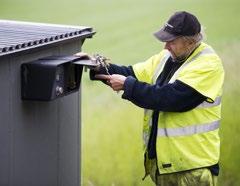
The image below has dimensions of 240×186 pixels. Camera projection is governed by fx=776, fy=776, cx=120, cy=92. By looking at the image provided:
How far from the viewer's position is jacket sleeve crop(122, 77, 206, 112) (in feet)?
15.5

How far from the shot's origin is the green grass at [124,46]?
626 cm

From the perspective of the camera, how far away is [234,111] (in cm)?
639

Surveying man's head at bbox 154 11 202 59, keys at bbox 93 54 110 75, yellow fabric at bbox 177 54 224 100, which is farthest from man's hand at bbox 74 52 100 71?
yellow fabric at bbox 177 54 224 100

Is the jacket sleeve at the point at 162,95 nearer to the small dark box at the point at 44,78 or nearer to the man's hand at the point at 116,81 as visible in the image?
the man's hand at the point at 116,81

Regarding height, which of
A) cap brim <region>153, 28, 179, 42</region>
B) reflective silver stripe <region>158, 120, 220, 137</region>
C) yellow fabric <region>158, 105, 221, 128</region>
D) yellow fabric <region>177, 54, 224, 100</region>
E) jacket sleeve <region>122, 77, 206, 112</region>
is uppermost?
cap brim <region>153, 28, 179, 42</region>

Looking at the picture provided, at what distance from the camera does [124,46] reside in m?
6.33

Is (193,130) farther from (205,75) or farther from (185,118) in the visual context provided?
(205,75)

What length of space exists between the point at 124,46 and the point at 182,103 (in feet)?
5.51

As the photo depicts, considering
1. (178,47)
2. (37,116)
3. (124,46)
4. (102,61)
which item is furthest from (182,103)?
(124,46)

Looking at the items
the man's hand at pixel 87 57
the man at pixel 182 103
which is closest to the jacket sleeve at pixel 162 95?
the man at pixel 182 103

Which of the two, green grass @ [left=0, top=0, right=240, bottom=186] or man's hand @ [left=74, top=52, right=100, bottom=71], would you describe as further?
green grass @ [left=0, top=0, right=240, bottom=186]

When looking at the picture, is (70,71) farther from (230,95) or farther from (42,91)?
(230,95)

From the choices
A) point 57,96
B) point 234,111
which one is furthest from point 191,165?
point 234,111

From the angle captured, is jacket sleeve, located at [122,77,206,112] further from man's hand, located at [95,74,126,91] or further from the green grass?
the green grass
